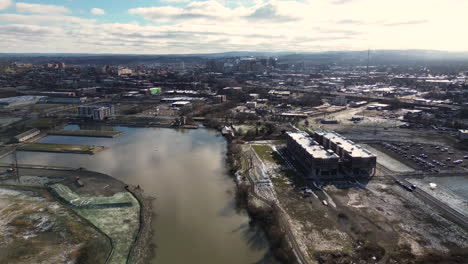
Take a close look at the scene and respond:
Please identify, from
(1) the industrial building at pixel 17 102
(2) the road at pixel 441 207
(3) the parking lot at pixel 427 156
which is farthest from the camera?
(1) the industrial building at pixel 17 102

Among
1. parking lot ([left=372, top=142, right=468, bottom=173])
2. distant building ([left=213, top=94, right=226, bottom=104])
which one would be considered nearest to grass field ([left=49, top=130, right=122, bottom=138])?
distant building ([left=213, top=94, right=226, bottom=104])

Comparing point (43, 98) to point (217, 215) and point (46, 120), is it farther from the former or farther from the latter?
point (217, 215)

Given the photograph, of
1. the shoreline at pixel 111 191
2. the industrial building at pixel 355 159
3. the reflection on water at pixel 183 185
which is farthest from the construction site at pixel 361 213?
the shoreline at pixel 111 191

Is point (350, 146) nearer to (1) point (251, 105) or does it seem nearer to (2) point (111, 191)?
(2) point (111, 191)

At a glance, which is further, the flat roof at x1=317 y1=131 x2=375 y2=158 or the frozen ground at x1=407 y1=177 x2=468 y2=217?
the flat roof at x1=317 y1=131 x2=375 y2=158

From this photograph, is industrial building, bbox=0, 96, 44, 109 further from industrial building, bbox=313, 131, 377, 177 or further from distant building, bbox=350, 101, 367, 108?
distant building, bbox=350, 101, 367, 108

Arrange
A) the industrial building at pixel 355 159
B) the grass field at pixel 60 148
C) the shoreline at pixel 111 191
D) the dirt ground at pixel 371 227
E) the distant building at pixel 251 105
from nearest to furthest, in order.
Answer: the dirt ground at pixel 371 227 < the shoreline at pixel 111 191 < the industrial building at pixel 355 159 < the grass field at pixel 60 148 < the distant building at pixel 251 105

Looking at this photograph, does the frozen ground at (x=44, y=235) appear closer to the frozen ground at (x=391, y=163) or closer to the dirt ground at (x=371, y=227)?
the dirt ground at (x=371, y=227)

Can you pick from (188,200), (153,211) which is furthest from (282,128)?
(153,211)
